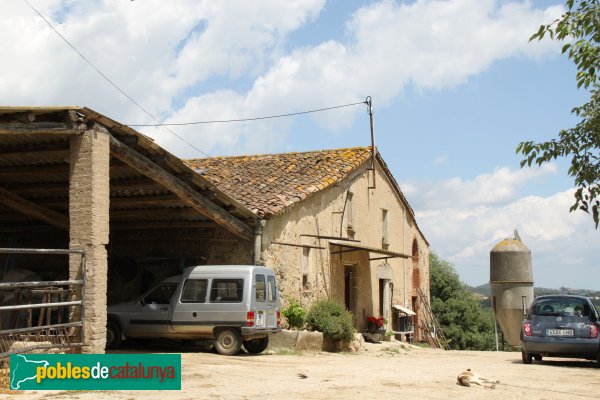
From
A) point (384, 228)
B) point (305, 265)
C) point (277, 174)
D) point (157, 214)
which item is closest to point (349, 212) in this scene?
point (277, 174)

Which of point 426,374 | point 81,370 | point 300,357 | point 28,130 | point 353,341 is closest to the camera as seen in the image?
point 81,370

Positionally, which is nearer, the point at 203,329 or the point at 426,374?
the point at 426,374

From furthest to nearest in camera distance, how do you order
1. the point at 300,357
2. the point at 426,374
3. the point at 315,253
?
the point at 315,253, the point at 300,357, the point at 426,374

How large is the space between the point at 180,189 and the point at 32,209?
492 centimetres

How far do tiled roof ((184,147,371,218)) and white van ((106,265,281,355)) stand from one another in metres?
2.41

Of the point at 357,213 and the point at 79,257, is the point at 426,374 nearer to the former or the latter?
the point at 79,257

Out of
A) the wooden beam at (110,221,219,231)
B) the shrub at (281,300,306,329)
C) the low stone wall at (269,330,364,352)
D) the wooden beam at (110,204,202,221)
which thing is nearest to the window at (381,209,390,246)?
the low stone wall at (269,330,364,352)

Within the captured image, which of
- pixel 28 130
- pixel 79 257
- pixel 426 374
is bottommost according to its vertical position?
pixel 426 374

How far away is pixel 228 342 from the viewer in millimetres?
14773

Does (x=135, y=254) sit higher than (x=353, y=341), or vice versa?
(x=135, y=254)

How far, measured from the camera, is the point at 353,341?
60.2ft

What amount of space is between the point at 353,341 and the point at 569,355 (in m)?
5.85

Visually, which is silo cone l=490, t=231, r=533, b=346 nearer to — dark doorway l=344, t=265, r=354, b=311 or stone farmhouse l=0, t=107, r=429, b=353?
stone farmhouse l=0, t=107, r=429, b=353

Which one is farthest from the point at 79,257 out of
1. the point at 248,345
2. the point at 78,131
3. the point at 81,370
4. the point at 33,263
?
the point at 33,263
